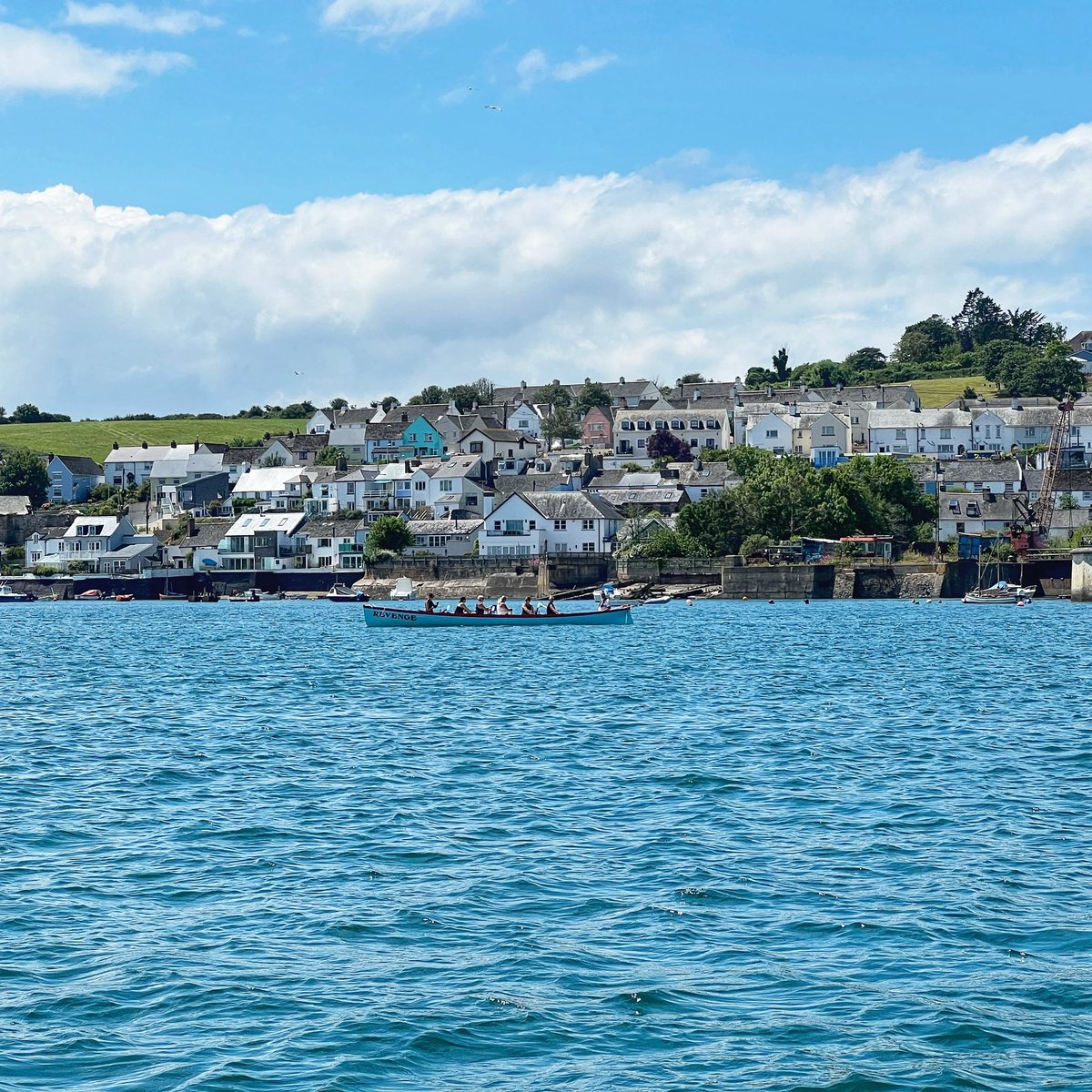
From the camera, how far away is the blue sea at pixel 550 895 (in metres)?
13.2

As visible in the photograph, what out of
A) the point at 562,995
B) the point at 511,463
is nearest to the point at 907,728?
the point at 562,995

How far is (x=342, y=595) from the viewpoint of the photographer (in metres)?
124

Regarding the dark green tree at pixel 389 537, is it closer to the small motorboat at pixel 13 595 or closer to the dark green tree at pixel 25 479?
the small motorboat at pixel 13 595

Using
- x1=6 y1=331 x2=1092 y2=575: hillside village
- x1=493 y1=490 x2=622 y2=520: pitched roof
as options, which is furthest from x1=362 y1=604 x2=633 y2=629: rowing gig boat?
x1=493 y1=490 x2=622 y2=520: pitched roof

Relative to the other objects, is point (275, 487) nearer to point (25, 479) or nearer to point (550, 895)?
point (25, 479)

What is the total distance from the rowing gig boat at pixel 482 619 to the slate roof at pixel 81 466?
99.2m

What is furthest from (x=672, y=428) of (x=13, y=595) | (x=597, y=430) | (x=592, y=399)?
(x=13, y=595)

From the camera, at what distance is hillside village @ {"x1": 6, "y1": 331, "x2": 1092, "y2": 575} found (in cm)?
13012

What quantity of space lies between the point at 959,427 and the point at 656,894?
14767 cm

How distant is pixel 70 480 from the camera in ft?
570

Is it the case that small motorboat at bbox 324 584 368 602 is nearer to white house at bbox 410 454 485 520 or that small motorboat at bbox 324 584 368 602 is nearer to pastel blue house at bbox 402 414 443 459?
white house at bbox 410 454 485 520

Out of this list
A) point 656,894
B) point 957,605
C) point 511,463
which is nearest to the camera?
point 656,894

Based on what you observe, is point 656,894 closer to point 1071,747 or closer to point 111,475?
point 1071,747

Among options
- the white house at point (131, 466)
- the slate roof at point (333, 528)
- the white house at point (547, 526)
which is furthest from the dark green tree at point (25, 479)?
the white house at point (547, 526)
